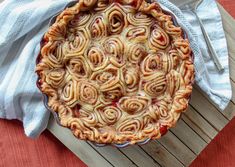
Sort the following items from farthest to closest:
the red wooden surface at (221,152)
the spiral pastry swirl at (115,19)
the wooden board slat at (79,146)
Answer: the red wooden surface at (221,152)
the wooden board slat at (79,146)
the spiral pastry swirl at (115,19)

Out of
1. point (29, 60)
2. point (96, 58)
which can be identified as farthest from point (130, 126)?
point (29, 60)

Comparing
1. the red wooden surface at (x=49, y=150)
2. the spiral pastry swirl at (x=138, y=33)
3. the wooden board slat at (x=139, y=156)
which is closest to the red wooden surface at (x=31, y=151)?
the red wooden surface at (x=49, y=150)

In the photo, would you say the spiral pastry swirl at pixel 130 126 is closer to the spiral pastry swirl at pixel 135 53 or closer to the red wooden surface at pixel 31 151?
the spiral pastry swirl at pixel 135 53

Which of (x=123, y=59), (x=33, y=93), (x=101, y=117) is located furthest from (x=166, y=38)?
(x=33, y=93)

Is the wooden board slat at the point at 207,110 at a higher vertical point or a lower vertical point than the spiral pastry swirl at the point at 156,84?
lower

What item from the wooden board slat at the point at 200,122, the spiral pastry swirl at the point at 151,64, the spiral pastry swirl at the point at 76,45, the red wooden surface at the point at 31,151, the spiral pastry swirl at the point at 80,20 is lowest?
the red wooden surface at the point at 31,151

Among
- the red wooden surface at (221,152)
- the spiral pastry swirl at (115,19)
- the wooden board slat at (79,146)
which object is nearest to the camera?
the spiral pastry swirl at (115,19)

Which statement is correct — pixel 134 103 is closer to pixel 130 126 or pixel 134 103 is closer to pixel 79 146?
pixel 130 126
